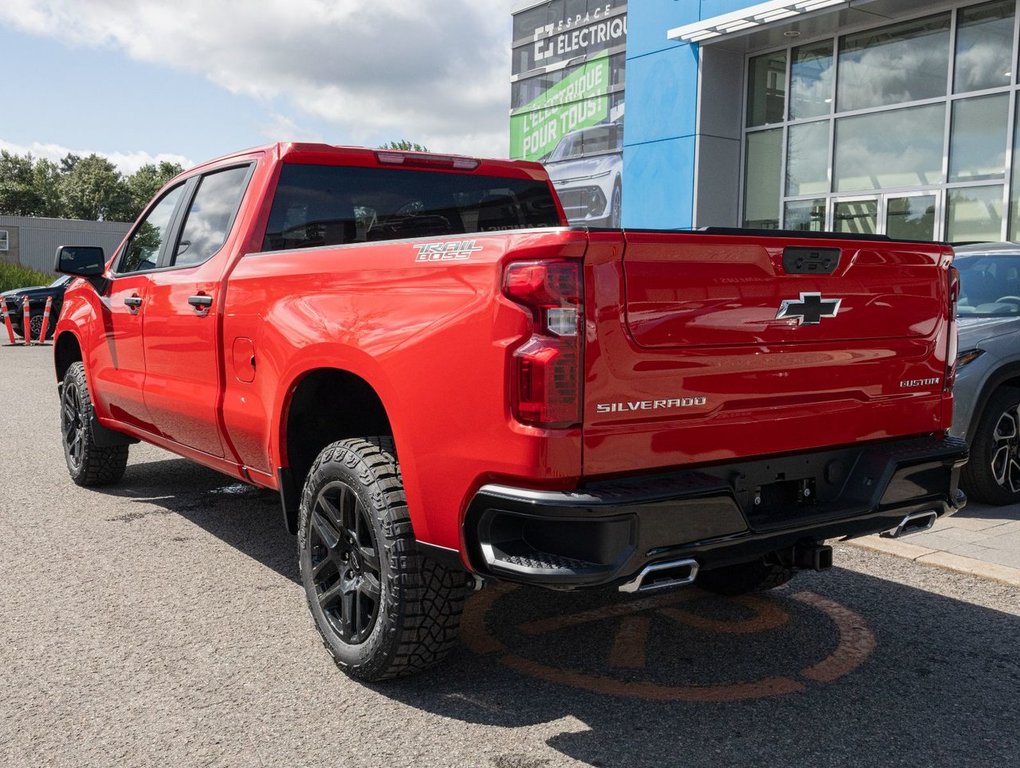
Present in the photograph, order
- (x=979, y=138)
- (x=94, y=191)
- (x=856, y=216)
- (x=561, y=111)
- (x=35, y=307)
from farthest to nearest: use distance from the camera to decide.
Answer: (x=94, y=191) < (x=561, y=111) < (x=35, y=307) < (x=856, y=216) < (x=979, y=138)

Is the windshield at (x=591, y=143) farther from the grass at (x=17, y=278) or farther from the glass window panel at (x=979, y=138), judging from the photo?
the grass at (x=17, y=278)

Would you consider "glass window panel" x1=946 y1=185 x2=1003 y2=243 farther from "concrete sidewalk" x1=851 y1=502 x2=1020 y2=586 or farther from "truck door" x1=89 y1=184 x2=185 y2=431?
"truck door" x1=89 y1=184 x2=185 y2=431

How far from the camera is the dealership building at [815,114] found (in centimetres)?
1434

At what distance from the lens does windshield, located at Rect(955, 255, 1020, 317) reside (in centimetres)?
670

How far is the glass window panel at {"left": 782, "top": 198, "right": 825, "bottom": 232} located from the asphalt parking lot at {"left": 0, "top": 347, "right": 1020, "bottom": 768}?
12380mm

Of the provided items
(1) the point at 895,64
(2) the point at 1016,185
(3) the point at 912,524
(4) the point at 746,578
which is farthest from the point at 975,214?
(3) the point at 912,524

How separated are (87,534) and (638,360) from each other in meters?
3.87

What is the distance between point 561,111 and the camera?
882 inches

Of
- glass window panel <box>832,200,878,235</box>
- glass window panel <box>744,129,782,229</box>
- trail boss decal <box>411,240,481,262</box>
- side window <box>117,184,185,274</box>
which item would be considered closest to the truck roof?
side window <box>117,184,185,274</box>

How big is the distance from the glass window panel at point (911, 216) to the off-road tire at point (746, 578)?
1171cm

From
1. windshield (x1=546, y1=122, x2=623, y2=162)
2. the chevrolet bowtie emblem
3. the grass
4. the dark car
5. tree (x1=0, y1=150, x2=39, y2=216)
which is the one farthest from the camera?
tree (x1=0, y1=150, x2=39, y2=216)

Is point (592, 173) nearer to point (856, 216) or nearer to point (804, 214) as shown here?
point (804, 214)

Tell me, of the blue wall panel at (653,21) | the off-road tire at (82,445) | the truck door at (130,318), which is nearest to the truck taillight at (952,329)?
the truck door at (130,318)

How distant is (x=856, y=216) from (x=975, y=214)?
2.08 m
